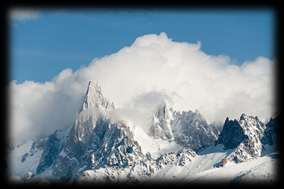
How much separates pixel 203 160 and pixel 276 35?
170208mm

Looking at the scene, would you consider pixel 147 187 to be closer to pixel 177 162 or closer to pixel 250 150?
pixel 250 150

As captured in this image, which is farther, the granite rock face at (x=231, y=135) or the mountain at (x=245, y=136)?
the granite rock face at (x=231, y=135)

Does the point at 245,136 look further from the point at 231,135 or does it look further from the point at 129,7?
the point at 129,7

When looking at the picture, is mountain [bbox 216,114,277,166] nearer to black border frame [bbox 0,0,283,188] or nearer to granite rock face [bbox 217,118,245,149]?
granite rock face [bbox 217,118,245,149]

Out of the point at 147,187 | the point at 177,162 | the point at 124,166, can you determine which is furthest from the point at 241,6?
the point at 124,166

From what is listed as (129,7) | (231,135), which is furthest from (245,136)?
(129,7)

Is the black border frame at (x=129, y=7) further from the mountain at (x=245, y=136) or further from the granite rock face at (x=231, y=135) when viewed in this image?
the granite rock face at (x=231, y=135)

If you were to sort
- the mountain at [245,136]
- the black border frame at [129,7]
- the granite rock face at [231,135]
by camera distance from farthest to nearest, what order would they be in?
the granite rock face at [231,135] → the mountain at [245,136] → the black border frame at [129,7]

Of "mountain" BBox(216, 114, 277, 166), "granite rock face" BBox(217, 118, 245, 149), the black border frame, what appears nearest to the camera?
the black border frame

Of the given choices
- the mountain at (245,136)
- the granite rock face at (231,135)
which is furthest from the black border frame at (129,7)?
the granite rock face at (231,135)

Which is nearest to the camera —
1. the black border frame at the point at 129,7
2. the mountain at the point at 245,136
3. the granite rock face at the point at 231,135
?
the black border frame at the point at 129,7

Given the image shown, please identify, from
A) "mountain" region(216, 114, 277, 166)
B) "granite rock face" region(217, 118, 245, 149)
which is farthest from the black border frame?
"granite rock face" region(217, 118, 245, 149)

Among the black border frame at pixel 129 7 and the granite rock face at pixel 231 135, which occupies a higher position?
the granite rock face at pixel 231 135

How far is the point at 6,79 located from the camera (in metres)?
2.90
